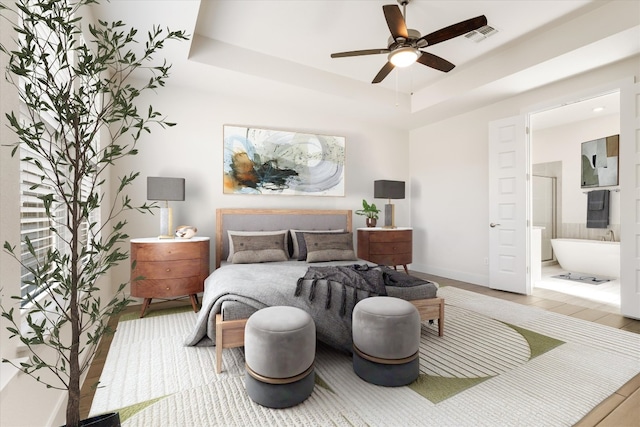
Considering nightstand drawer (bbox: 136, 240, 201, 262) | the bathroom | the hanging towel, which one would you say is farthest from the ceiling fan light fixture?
the hanging towel

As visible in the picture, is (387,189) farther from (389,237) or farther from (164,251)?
(164,251)

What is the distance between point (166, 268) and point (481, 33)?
4129 mm

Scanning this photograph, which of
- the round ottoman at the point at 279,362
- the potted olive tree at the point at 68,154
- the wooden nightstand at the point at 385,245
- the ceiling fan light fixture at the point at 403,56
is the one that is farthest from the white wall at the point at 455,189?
the potted olive tree at the point at 68,154

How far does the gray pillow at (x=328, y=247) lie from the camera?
3.74 meters

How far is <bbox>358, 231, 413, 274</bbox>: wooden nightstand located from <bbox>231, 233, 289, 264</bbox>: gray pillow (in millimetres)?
1441

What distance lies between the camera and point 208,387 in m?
1.98

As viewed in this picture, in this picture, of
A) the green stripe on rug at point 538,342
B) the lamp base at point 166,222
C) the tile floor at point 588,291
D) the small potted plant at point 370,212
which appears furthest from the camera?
the small potted plant at point 370,212

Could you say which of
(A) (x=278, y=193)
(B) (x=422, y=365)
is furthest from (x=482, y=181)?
(B) (x=422, y=365)

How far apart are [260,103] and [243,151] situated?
76 centimetres

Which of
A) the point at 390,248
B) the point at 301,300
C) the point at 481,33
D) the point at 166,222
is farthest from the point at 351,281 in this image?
the point at 481,33

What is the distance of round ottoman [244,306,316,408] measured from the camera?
5.78 ft

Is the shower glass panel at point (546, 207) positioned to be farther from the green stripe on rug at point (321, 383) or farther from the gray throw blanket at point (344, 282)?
the green stripe on rug at point (321, 383)

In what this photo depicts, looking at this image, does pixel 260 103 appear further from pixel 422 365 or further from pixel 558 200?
pixel 558 200

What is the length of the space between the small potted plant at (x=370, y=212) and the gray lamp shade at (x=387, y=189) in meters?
0.21
